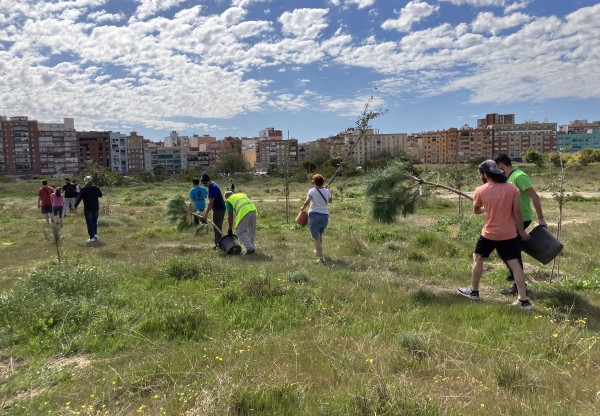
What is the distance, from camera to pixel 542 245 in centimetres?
598

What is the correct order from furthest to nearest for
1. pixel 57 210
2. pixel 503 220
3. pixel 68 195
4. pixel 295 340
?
1. pixel 68 195
2. pixel 57 210
3. pixel 503 220
4. pixel 295 340

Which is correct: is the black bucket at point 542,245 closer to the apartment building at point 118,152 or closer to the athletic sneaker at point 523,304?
the athletic sneaker at point 523,304

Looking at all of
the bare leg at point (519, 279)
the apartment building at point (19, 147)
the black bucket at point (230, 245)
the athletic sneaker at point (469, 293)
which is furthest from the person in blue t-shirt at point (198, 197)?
the apartment building at point (19, 147)

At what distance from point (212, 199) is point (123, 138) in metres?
138

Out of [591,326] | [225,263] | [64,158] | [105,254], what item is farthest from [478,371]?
[64,158]

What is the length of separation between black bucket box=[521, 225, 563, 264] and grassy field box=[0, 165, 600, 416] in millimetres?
546

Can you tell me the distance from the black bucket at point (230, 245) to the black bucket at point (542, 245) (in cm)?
576

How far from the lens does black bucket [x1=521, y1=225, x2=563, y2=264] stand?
590cm

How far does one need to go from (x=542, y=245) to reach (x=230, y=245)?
6125 mm

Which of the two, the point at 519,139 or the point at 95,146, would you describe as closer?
the point at 95,146

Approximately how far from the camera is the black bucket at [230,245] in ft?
31.9

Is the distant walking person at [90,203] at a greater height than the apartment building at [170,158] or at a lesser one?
lesser

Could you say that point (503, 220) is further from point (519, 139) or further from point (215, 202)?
point (519, 139)

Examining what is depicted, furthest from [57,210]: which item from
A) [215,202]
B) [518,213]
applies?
[518,213]
